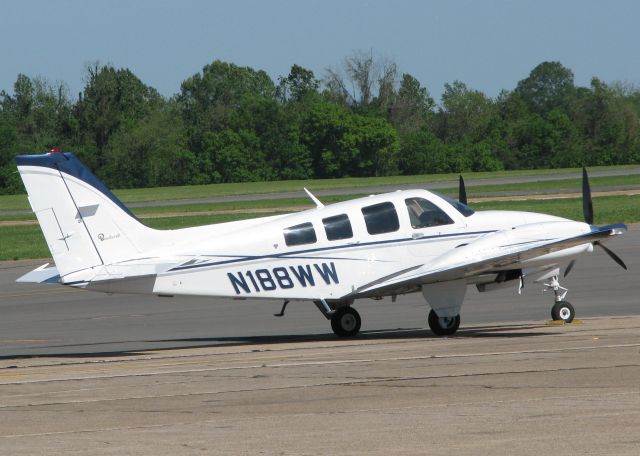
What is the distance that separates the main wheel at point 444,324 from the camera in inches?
707

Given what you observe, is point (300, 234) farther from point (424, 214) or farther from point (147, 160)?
point (147, 160)

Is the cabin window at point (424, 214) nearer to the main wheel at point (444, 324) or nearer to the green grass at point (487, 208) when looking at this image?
the main wheel at point (444, 324)

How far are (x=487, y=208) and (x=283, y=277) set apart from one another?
3768 cm

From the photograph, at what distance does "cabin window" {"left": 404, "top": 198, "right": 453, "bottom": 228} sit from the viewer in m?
18.2

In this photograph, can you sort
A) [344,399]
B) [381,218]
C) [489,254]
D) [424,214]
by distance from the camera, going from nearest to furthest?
[344,399] < [489,254] < [381,218] < [424,214]

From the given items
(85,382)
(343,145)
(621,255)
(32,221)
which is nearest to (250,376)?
(85,382)

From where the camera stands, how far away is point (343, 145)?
11244 cm

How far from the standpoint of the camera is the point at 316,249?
1773 centimetres

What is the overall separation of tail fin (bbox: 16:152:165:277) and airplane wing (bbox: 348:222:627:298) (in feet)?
12.4

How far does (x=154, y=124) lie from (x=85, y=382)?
105m

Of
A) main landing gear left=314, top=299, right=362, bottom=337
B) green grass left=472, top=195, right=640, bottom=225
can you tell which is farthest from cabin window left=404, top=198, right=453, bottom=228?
green grass left=472, top=195, right=640, bottom=225

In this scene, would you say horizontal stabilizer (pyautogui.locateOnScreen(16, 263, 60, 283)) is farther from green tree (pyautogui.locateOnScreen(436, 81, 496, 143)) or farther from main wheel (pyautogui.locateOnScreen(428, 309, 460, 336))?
green tree (pyautogui.locateOnScreen(436, 81, 496, 143))

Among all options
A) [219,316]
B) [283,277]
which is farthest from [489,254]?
[219,316]

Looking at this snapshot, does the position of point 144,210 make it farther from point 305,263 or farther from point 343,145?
point 305,263
